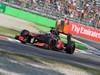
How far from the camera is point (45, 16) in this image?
92.2 feet

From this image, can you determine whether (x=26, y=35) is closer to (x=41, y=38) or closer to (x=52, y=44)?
(x=41, y=38)

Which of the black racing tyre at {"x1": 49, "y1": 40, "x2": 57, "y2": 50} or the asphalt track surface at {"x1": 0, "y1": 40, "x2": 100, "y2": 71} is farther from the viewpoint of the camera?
the black racing tyre at {"x1": 49, "y1": 40, "x2": 57, "y2": 50}

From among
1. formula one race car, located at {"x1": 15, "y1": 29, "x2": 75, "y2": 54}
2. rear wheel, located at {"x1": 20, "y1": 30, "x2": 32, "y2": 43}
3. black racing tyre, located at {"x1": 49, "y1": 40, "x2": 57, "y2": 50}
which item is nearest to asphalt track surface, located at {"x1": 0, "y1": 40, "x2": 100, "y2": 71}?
formula one race car, located at {"x1": 15, "y1": 29, "x2": 75, "y2": 54}

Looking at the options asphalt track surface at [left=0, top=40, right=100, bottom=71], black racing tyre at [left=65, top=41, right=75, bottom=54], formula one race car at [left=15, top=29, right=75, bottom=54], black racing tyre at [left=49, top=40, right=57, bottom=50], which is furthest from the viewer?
black racing tyre at [left=65, top=41, right=75, bottom=54]

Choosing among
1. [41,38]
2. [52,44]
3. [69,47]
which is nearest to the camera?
[41,38]

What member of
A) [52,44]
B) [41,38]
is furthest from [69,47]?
[41,38]

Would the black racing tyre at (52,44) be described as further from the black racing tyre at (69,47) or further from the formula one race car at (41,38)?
the black racing tyre at (69,47)

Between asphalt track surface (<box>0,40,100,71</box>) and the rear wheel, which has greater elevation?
the rear wheel

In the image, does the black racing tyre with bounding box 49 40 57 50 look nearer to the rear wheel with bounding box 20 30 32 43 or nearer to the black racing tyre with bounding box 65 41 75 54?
the black racing tyre with bounding box 65 41 75 54

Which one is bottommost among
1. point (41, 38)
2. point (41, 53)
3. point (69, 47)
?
point (69, 47)

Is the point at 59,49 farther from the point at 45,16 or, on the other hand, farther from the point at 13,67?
the point at 45,16

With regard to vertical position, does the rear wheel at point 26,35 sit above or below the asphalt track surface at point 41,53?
above

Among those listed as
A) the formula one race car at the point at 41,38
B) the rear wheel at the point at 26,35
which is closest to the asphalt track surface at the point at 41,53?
the formula one race car at the point at 41,38

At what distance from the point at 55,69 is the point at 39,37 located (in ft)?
18.7
